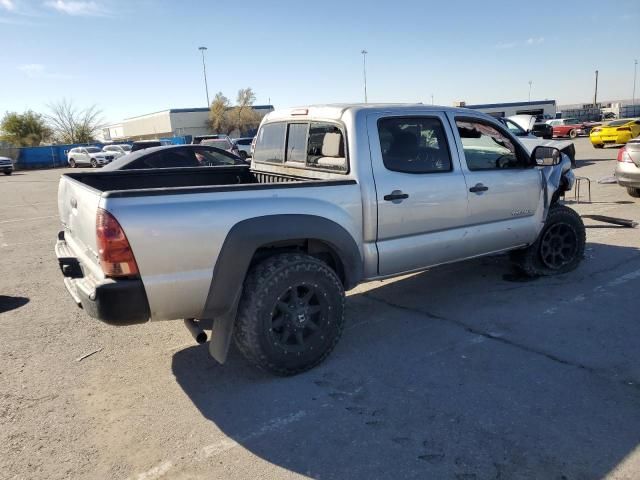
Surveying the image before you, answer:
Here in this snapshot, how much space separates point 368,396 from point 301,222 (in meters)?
1.26

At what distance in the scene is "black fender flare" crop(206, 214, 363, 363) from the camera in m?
3.26

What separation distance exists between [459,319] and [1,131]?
71193 millimetres

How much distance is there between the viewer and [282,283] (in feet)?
11.3

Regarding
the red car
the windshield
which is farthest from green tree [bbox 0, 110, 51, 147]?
the red car

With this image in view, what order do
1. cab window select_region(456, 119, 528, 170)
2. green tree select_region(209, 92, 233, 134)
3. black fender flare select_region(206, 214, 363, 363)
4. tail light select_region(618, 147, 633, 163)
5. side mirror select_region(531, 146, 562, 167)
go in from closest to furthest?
black fender flare select_region(206, 214, 363, 363) < cab window select_region(456, 119, 528, 170) < side mirror select_region(531, 146, 562, 167) < tail light select_region(618, 147, 633, 163) < green tree select_region(209, 92, 233, 134)

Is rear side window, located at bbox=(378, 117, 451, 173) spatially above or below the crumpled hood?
above

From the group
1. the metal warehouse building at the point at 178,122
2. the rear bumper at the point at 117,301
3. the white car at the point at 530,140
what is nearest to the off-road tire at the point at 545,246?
the rear bumper at the point at 117,301

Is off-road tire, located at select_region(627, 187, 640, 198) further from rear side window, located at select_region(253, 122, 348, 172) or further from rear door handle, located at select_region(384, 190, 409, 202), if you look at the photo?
rear side window, located at select_region(253, 122, 348, 172)

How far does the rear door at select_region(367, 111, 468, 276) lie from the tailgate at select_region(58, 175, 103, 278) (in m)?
2.05

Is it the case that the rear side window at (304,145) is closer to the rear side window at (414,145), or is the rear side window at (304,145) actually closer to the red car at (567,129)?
the rear side window at (414,145)

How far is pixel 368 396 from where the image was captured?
3328 millimetres

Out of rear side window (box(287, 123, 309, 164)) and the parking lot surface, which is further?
rear side window (box(287, 123, 309, 164))

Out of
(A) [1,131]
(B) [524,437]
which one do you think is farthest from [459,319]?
(A) [1,131]

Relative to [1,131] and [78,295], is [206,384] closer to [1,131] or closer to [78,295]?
[78,295]
